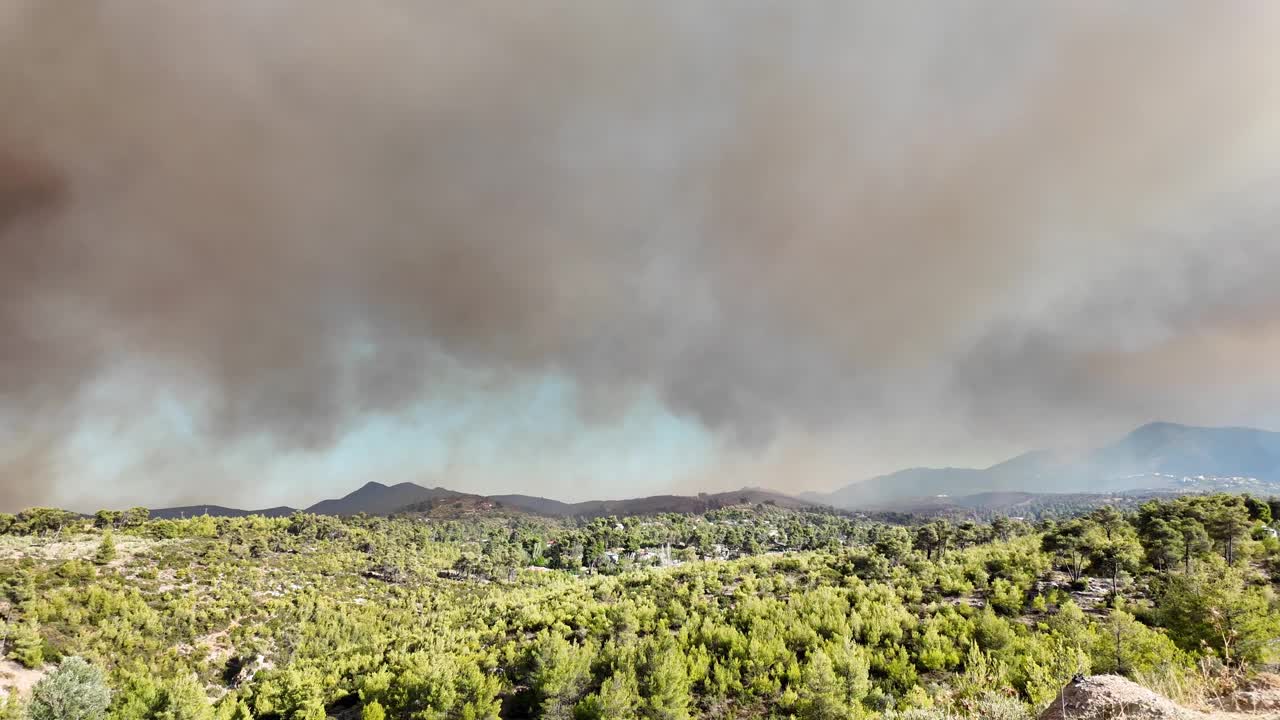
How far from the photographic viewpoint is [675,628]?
46750 mm

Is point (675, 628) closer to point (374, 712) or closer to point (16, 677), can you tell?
point (374, 712)

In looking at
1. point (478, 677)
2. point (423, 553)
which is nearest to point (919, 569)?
point (478, 677)

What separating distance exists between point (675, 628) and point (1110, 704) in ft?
139

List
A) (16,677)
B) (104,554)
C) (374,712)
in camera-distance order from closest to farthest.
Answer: (374,712) < (16,677) < (104,554)

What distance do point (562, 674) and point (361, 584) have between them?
77218 millimetres

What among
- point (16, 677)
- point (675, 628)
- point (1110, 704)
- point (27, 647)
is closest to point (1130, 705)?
point (1110, 704)

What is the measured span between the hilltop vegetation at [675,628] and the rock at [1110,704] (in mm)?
3825

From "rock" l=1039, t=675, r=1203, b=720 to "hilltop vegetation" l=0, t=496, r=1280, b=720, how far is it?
12.5 feet

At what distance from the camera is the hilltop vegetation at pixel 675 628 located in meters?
28.9

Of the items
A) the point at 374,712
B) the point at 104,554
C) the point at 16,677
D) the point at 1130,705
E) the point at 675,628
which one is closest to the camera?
the point at 1130,705

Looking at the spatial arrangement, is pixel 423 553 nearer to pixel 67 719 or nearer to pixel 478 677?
pixel 67 719

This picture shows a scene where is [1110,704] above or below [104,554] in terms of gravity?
above

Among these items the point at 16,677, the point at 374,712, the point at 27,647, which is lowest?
the point at 16,677

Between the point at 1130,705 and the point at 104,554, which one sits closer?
the point at 1130,705
